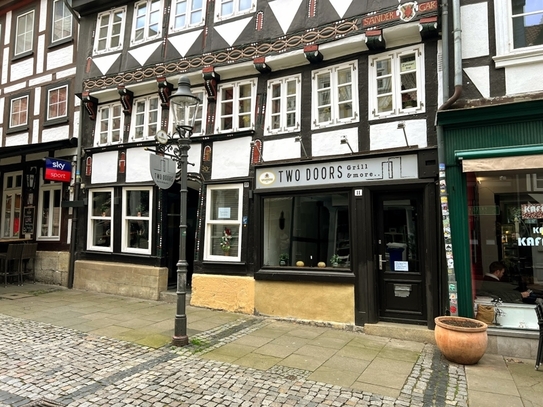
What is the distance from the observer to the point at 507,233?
6316mm

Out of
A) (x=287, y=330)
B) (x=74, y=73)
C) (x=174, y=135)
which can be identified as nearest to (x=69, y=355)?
(x=287, y=330)

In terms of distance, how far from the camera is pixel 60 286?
11062mm

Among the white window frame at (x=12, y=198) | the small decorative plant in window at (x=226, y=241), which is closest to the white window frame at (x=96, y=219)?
the white window frame at (x=12, y=198)

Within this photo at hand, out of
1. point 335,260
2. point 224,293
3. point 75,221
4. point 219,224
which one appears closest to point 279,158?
point 219,224

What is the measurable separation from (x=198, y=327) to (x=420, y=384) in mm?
3885

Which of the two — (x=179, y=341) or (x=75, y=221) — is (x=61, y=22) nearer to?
(x=75, y=221)

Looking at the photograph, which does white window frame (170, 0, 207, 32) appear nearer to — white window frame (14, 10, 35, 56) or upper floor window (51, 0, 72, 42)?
upper floor window (51, 0, 72, 42)

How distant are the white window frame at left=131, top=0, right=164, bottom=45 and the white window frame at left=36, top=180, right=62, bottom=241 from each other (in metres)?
4.85

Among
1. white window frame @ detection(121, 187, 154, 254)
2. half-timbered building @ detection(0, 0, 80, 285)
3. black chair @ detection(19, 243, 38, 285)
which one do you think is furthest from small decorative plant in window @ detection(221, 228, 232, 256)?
black chair @ detection(19, 243, 38, 285)

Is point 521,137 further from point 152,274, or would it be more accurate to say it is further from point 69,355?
point 152,274

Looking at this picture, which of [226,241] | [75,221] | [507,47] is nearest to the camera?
[507,47]

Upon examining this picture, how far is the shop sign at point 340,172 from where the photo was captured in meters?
6.77

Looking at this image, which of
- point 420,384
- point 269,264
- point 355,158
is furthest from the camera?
point 269,264

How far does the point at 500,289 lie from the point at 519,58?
3.61m
